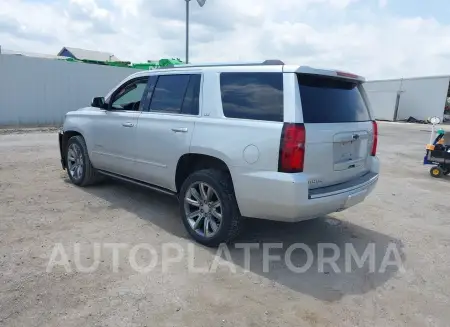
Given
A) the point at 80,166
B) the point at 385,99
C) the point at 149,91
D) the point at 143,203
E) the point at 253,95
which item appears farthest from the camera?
the point at 385,99

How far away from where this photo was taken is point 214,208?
404 cm

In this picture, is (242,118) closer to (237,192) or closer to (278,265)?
(237,192)

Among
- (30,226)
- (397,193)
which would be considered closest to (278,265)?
(30,226)

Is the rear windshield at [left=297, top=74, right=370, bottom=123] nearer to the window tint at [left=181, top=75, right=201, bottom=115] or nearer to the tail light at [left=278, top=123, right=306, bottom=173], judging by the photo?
the tail light at [left=278, top=123, right=306, bottom=173]

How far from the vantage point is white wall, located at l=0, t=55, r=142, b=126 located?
1419 centimetres

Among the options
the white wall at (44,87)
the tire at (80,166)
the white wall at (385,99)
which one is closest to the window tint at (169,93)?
the tire at (80,166)

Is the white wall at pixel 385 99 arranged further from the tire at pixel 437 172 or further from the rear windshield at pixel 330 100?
the rear windshield at pixel 330 100

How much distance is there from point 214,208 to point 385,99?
32.5 meters

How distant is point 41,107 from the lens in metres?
15.3

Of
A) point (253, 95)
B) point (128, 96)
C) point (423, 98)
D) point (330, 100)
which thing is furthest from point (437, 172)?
point (423, 98)

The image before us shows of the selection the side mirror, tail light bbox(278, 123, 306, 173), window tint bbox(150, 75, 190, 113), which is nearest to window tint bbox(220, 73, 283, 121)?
tail light bbox(278, 123, 306, 173)

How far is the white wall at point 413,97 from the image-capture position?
30.5 m

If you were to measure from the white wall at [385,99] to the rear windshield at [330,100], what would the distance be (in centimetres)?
2999

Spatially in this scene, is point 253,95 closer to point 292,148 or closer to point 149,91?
point 292,148
